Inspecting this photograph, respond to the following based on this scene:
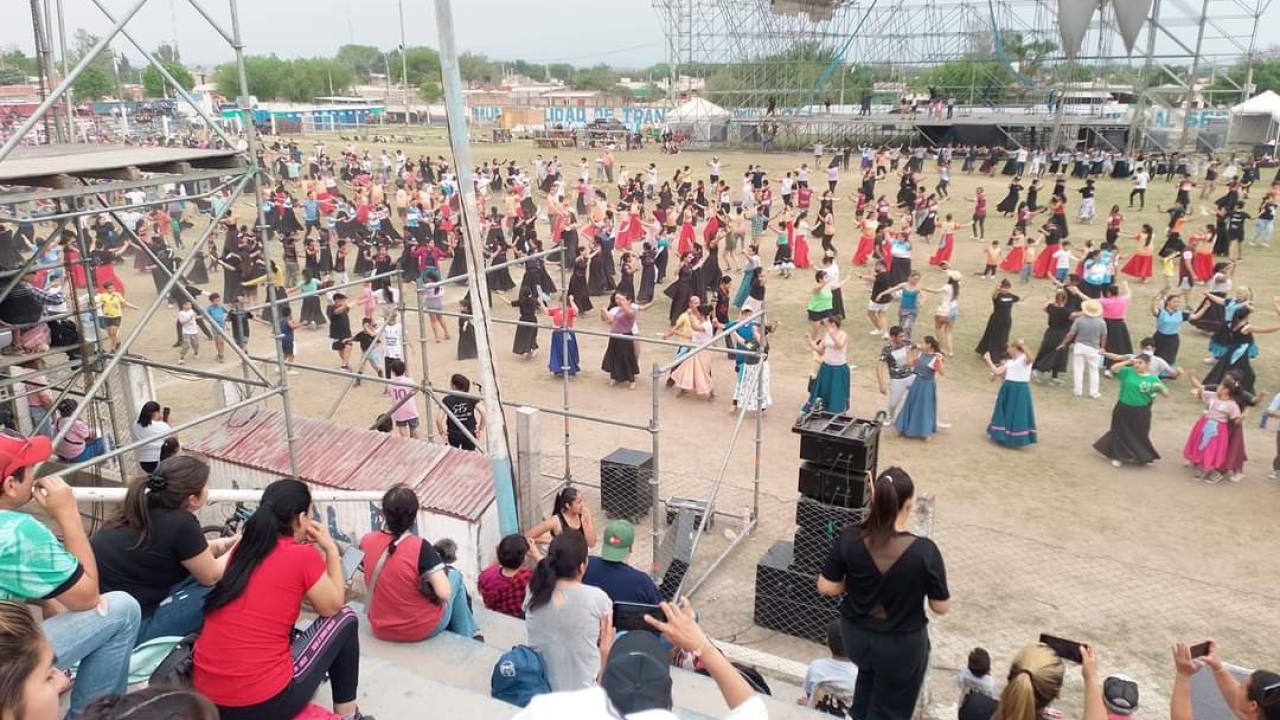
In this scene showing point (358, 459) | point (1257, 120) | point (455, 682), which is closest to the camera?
point (455, 682)

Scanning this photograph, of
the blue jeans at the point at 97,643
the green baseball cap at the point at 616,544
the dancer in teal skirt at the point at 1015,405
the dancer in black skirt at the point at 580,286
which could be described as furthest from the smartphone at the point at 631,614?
the dancer in black skirt at the point at 580,286

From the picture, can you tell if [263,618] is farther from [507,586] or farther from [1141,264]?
[1141,264]

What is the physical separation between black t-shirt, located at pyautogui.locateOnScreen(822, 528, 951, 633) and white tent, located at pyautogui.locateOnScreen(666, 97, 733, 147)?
137 ft

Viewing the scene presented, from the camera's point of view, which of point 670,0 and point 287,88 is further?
point 287,88

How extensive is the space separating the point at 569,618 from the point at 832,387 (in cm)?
679

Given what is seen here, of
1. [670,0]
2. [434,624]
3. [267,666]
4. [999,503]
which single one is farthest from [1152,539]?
[670,0]

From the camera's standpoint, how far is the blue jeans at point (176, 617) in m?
3.39

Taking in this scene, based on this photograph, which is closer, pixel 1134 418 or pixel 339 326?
pixel 1134 418

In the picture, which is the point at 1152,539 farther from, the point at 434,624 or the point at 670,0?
the point at 670,0

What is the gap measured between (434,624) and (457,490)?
2233mm

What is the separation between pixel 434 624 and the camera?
4391 millimetres

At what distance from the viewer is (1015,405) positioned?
9406 millimetres

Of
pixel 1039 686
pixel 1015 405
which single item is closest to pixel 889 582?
pixel 1039 686

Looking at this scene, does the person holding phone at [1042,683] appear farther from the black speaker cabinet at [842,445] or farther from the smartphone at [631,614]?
the black speaker cabinet at [842,445]
